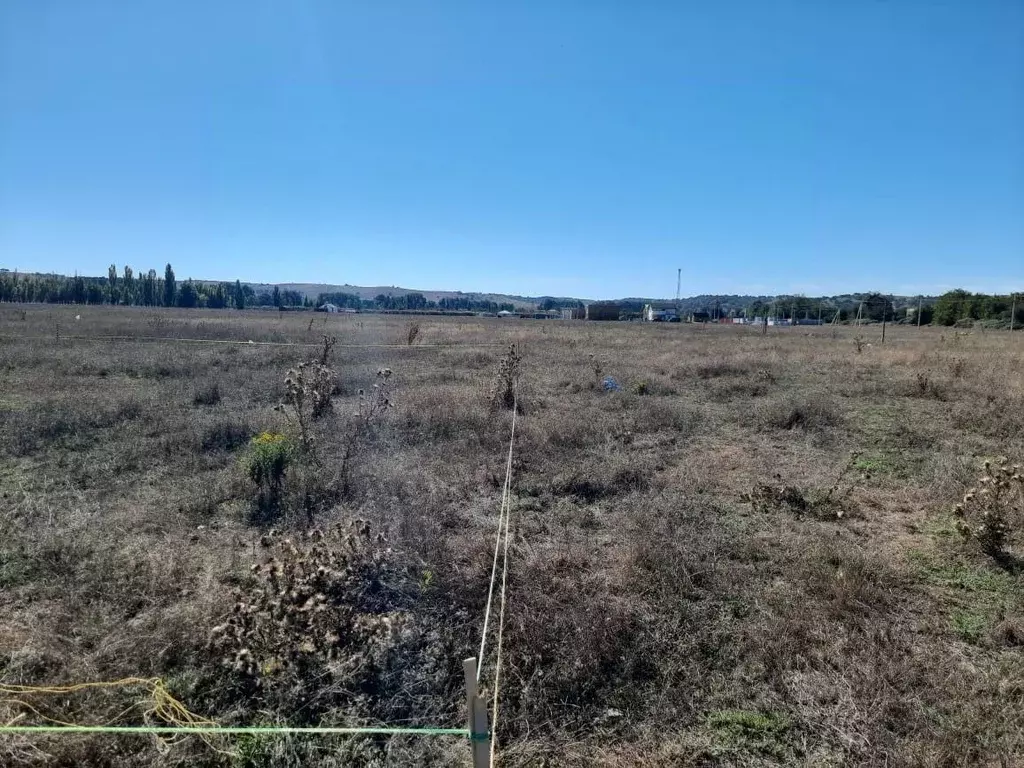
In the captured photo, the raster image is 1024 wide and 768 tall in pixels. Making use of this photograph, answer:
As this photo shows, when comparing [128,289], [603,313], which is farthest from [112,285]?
[603,313]

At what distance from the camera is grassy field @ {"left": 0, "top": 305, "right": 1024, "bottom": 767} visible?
2795mm

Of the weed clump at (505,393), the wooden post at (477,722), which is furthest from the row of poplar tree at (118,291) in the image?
the wooden post at (477,722)

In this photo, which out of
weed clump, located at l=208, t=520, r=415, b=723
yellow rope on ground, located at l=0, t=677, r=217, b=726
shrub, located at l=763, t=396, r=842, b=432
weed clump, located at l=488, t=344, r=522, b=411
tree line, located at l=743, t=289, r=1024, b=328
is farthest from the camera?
tree line, located at l=743, t=289, r=1024, b=328

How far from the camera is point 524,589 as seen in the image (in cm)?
391

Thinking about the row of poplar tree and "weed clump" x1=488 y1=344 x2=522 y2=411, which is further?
the row of poplar tree

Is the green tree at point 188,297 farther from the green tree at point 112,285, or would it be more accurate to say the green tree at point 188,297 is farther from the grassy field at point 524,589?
the grassy field at point 524,589

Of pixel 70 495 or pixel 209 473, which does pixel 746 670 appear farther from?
pixel 70 495

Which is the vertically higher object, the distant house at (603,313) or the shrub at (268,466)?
the distant house at (603,313)

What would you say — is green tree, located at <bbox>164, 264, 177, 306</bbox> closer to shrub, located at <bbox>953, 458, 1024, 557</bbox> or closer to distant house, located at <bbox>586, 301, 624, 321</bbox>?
distant house, located at <bbox>586, 301, 624, 321</bbox>

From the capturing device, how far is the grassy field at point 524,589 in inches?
110

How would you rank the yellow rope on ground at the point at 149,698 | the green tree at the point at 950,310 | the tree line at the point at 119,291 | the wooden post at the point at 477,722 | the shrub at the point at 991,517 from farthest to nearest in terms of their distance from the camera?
the tree line at the point at 119,291 → the green tree at the point at 950,310 → the shrub at the point at 991,517 → the yellow rope on ground at the point at 149,698 → the wooden post at the point at 477,722

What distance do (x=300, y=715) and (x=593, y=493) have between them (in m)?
3.70

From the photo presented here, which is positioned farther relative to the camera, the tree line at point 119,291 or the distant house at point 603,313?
the tree line at point 119,291

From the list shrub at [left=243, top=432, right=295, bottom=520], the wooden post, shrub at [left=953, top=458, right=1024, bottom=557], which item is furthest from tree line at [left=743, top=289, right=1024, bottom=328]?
the wooden post
